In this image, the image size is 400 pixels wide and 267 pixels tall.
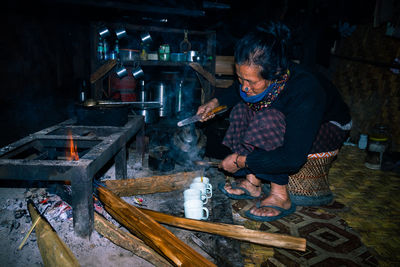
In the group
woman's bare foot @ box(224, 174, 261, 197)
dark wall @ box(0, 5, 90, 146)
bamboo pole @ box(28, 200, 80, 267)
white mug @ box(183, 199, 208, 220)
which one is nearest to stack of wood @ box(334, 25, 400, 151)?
woman's bare foot @ box(224, 174, 261, 197)

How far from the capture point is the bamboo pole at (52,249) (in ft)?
5.04

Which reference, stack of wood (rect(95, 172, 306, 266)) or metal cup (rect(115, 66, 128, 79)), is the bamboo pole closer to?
stack of wood (rect(95, 172, 306, 266))

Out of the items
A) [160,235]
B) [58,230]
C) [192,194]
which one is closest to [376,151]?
[192,194]

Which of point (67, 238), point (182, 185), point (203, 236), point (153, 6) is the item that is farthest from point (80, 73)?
point (203, 236)

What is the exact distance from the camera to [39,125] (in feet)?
13.5

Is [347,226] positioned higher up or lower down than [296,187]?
lower down

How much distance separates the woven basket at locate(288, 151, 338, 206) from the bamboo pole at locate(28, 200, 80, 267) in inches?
85.7

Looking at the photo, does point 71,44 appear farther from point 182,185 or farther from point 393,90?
point 393,90

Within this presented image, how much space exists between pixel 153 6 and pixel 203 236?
12.4 ft

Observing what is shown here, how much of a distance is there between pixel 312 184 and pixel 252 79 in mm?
1392

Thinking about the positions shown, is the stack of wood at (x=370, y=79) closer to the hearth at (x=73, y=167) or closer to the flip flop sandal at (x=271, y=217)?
the flip flop sandal at (x=271, y=217)

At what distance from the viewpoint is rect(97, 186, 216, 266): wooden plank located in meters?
1.56

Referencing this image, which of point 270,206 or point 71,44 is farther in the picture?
point 71,44

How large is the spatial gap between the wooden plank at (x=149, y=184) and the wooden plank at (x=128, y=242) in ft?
1.98
